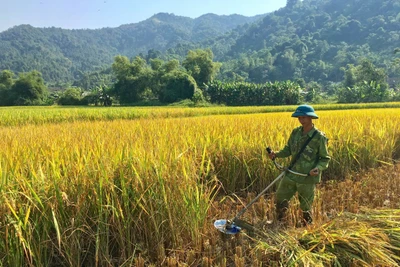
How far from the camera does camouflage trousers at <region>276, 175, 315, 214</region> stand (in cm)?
303

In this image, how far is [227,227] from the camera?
8.46 feet

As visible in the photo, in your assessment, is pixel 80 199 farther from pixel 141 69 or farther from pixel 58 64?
pixel 58 64

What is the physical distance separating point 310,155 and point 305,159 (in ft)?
0.23

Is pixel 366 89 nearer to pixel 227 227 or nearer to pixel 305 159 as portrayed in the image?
pixel 305 159

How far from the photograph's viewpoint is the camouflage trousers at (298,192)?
9.93 ft

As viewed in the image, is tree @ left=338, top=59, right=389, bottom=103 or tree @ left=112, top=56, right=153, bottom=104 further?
tree @ left=112, top=56, right=153, bottom=104

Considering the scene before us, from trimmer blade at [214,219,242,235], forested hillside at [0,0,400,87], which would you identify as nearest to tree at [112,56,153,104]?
forested hillside at [0,0,400,87]

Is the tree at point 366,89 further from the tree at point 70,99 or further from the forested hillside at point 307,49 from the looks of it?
the tree at point 70,99

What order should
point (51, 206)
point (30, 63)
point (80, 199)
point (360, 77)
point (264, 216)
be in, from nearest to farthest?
point (51, 206), point (80, 199), point (264, 216), point (360, 77), point (30, 63)

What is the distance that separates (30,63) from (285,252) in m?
190

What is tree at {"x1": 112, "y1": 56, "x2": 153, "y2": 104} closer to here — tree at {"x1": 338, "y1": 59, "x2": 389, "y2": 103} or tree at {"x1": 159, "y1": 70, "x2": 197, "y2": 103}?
tree at {"x1": 159, "y1": 70, "x2": 197, "y2": 103}

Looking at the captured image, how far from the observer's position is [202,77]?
5444cm

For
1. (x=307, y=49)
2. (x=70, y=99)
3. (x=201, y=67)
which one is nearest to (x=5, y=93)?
(x=70, y=99)

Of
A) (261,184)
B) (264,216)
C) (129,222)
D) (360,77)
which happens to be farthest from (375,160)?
(360,77)
